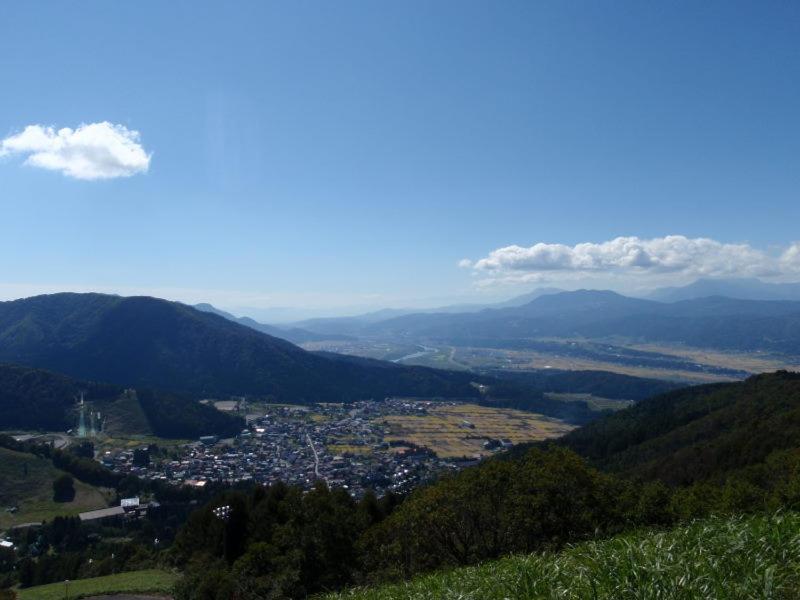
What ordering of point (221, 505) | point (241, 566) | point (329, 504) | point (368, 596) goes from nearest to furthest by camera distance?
point (368, 596)
point (241, 566)
point (329, 504)
point (221, 505)

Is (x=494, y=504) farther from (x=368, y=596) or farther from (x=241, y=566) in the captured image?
(x=241, y=566)

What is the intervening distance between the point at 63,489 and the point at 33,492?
111 inches

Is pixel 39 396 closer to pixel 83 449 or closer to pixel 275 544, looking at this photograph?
pixel 83 449

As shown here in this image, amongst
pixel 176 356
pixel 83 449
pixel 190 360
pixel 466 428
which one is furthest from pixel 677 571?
pixel 176 356

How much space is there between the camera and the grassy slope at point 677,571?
4526 millimetres

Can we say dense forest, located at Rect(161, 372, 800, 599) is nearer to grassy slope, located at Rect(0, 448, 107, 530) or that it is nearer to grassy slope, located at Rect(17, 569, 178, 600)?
grassy slope, located at Rect(17, 569, 178, 600)

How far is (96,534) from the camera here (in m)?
51.1

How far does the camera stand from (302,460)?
77.6 metres

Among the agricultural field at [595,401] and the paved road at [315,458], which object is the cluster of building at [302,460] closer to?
the paved road at [315,458]

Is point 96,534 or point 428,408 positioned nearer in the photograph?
point 96,534

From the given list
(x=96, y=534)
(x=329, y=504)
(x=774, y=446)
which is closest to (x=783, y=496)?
(x=329, y=504)

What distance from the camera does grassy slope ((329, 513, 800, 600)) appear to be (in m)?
4.53

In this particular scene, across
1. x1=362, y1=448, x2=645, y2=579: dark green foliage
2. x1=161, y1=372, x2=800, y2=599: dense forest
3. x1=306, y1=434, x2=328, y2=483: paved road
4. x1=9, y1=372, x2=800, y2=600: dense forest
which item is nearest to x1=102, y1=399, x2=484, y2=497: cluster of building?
x1=306, y1=434, x2=328, y2=483: paved road

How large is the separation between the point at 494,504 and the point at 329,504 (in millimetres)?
10943
